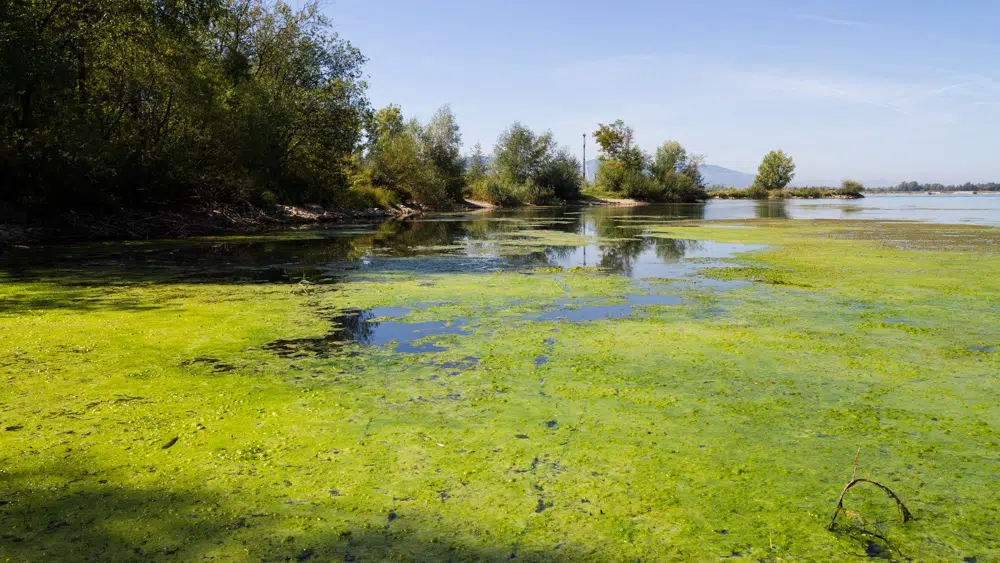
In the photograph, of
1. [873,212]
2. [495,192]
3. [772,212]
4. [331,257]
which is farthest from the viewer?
[495,192]

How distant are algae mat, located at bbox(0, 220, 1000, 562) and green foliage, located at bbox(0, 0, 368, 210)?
1117cm

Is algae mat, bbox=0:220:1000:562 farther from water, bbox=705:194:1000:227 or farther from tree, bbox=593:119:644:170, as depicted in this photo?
tree, bbox=593:119:644:170

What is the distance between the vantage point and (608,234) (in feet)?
76.1

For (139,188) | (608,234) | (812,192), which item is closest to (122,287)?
(139,188)

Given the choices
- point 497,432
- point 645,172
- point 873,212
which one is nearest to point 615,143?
point 645,172

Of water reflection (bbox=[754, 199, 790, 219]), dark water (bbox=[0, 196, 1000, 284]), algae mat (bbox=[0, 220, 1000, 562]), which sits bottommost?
algae mat (bbox=[0, 220, 1000, 562])

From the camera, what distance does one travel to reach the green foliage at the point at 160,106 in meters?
16.7

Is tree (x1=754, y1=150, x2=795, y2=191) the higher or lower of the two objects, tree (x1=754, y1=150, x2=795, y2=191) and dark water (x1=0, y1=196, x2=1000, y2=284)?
the higher

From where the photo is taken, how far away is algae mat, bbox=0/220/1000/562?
280 centimetres

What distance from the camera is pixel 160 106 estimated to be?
2164cm

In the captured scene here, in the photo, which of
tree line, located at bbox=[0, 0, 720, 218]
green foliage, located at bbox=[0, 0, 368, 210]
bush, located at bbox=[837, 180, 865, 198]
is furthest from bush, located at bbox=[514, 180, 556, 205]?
bush, located at bbox=[837, 180, 865, 198]

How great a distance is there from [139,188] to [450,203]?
3070cm

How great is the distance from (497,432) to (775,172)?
118 m

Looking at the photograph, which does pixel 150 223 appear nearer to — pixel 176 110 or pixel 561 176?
pixel 176 110
